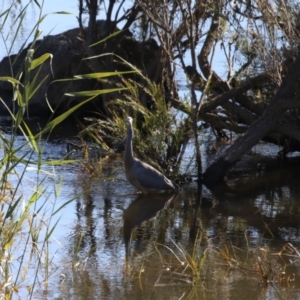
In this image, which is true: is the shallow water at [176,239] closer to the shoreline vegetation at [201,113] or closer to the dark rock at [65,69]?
the shoreline vegetation at [201,113]

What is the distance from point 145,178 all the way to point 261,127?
1.56 meters

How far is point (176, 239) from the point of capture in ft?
22.4

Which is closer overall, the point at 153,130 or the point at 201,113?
the point at 153,130

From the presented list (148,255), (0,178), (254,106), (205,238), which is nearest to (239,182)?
(254,106)

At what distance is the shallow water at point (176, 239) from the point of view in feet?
17.9

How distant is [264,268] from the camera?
570 cm

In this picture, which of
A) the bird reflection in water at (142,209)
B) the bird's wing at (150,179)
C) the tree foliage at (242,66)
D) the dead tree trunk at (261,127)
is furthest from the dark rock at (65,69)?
the bird reflection in water at (142,209)

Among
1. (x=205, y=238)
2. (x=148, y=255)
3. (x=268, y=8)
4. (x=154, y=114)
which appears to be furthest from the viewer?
(x=154, y=114)

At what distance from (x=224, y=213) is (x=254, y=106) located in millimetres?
2515

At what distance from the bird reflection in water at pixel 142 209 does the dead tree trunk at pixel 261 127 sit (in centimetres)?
76

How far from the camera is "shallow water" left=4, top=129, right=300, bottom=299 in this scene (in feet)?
17.9

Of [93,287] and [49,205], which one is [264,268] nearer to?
[93,287]

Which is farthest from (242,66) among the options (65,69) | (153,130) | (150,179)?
(65,69)

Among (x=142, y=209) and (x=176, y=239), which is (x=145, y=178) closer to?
(x=142, y=209)
